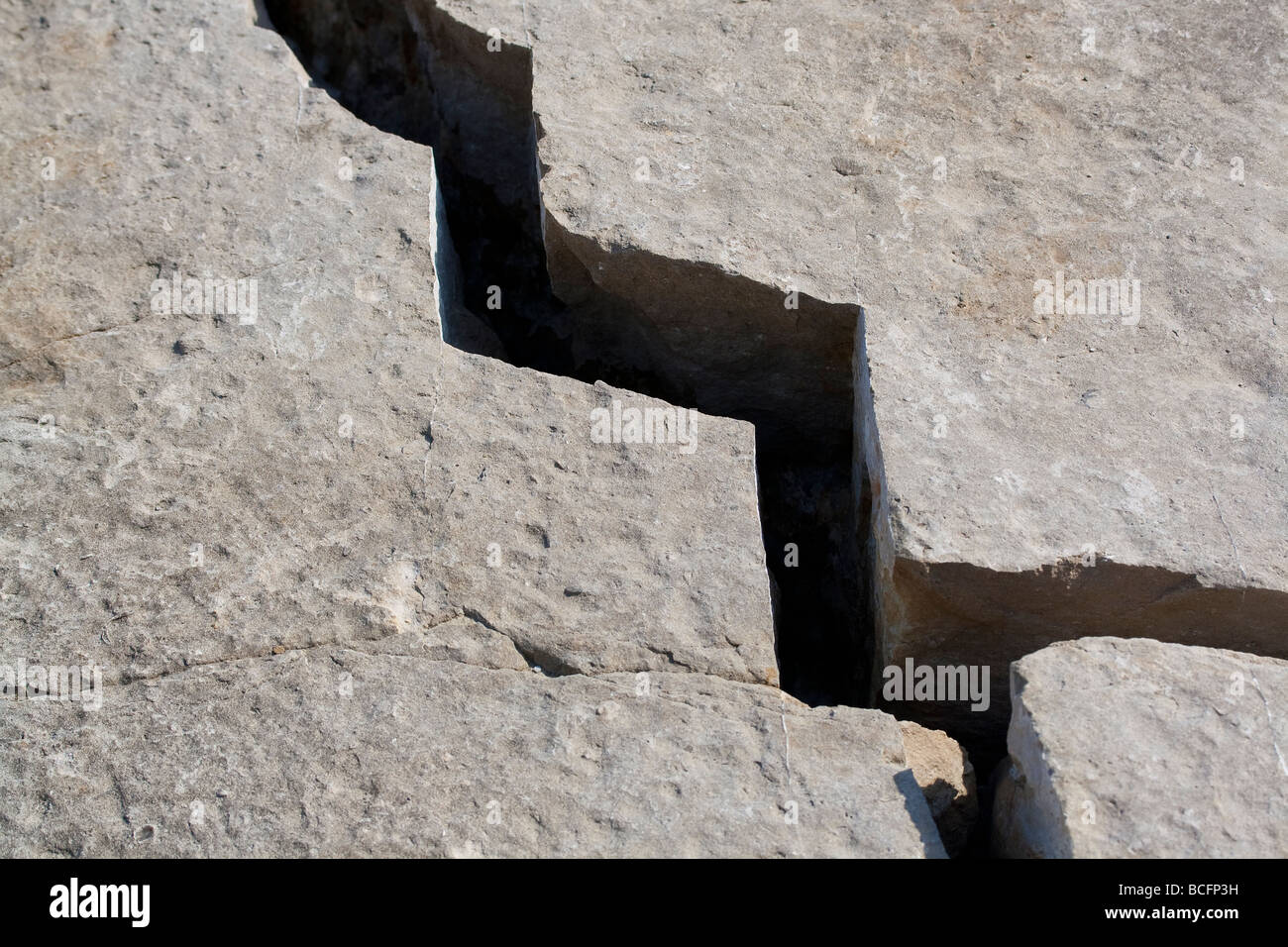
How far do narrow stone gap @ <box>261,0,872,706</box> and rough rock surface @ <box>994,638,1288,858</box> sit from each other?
59cm

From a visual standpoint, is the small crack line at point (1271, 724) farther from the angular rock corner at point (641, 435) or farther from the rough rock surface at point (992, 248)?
the rough rock surface at point (992, 248)

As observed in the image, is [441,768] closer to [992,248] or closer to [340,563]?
[340,563]

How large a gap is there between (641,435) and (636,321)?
0.44m

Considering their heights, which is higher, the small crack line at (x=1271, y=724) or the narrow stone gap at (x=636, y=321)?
the narrow stone gap at (x=636, y=321)

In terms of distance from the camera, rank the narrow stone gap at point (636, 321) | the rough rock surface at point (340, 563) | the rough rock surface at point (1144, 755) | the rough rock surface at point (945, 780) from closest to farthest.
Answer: the rough rock surface at point (1144, 755) < the rough rock surface at point (340, 563) < the rough rock surface at point (945, 780) < the narrow stone gap at point (636, 321)

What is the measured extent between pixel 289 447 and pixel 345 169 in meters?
0.77

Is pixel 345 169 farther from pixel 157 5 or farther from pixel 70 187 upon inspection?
pixel 157 5

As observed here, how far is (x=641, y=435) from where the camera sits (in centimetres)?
228

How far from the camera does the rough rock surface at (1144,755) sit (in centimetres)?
168

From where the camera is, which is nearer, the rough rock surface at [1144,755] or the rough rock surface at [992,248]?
the rough rock surface at [1144,755]

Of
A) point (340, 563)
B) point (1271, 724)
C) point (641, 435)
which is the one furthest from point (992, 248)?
point (340, 563)

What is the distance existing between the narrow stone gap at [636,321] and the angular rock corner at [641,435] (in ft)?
0.04

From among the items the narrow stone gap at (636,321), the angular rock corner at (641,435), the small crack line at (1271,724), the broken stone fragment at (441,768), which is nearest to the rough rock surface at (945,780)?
the angular rock corner at (641,435)

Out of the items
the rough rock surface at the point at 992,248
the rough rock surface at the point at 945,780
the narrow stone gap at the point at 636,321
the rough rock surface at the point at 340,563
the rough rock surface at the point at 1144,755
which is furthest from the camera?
the narrow stone gap at the point at 636,321
